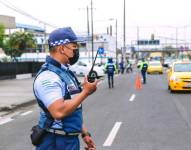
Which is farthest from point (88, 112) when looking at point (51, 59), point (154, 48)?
point (154, 48)

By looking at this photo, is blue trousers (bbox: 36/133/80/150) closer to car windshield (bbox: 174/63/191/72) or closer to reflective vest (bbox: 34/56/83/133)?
reflective vest (bbox: 34/56/83/133)

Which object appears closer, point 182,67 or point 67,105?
point 67,105

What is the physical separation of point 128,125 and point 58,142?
7913 millimetres

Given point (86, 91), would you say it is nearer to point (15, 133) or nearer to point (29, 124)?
point (15, 133)

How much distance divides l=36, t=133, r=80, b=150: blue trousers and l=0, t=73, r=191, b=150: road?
4.95 meters

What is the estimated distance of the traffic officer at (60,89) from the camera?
3742 millimetres

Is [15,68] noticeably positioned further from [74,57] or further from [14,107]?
[74,57]

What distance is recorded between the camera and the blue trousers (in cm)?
389

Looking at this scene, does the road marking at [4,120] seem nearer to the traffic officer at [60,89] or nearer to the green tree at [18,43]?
the traffic officer at [60,89]

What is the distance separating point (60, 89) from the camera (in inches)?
148

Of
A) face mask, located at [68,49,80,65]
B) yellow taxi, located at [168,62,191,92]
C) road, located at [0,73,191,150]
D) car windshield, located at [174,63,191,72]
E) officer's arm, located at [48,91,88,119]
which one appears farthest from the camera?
car windshield, located at [174,63,191,72]

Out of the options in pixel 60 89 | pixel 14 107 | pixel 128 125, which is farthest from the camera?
pixel 14 107

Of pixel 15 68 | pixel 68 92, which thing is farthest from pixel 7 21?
pixel 68 92

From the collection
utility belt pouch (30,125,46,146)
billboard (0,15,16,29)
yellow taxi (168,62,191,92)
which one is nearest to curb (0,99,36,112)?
yellow taxi (168,62,191,92)
